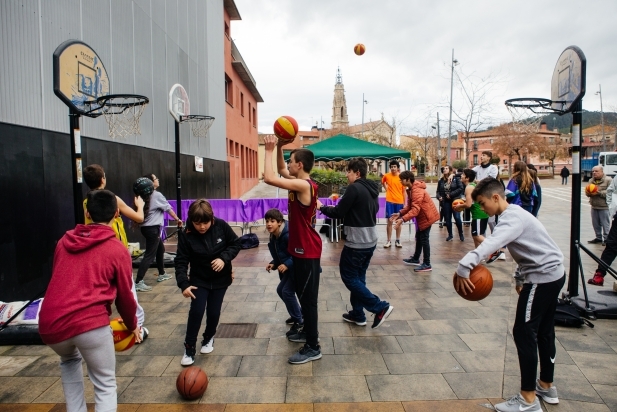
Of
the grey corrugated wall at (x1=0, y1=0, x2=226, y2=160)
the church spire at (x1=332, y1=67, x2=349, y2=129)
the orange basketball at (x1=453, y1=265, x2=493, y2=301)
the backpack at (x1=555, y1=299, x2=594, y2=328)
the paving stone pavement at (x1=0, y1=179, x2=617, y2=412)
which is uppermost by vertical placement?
the church spire at (x1=332, y1=67, x2=349, y2=129)

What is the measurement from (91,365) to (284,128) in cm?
267

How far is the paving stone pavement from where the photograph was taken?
3.41 meters

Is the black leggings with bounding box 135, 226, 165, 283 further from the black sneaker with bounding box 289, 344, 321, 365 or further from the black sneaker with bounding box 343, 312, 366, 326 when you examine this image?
the black sneaker with bounding box 289, 344, 321, 365

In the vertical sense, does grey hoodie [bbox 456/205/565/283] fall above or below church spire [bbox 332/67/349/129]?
below

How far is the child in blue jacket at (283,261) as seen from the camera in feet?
15.1

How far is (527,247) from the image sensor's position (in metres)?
3.15

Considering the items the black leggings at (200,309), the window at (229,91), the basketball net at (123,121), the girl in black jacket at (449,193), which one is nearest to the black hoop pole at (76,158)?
the black leggings at (200,309)

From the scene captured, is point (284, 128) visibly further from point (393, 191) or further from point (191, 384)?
point (393, 191)

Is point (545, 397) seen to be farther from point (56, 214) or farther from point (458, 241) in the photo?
point (458, 241)

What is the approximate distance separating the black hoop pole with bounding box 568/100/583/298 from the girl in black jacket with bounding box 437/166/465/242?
5.59 meters

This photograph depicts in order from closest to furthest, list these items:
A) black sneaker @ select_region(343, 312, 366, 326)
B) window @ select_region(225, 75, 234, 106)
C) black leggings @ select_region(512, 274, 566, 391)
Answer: black leggings @ select_region(512, 274, 566, 391) → black sneaker @ select_region(343, 312, 366, 326) → window @ select_region(225, 75, 234, 106)

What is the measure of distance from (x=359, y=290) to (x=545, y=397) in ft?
6.66

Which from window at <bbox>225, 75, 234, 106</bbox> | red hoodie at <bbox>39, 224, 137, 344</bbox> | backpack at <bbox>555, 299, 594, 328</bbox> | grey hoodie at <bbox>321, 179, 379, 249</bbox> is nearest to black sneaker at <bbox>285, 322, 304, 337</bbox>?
grey hoodie at <bbox>321, 179, 379, 249</bbox>

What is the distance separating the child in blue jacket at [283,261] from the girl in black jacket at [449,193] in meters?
7.29
